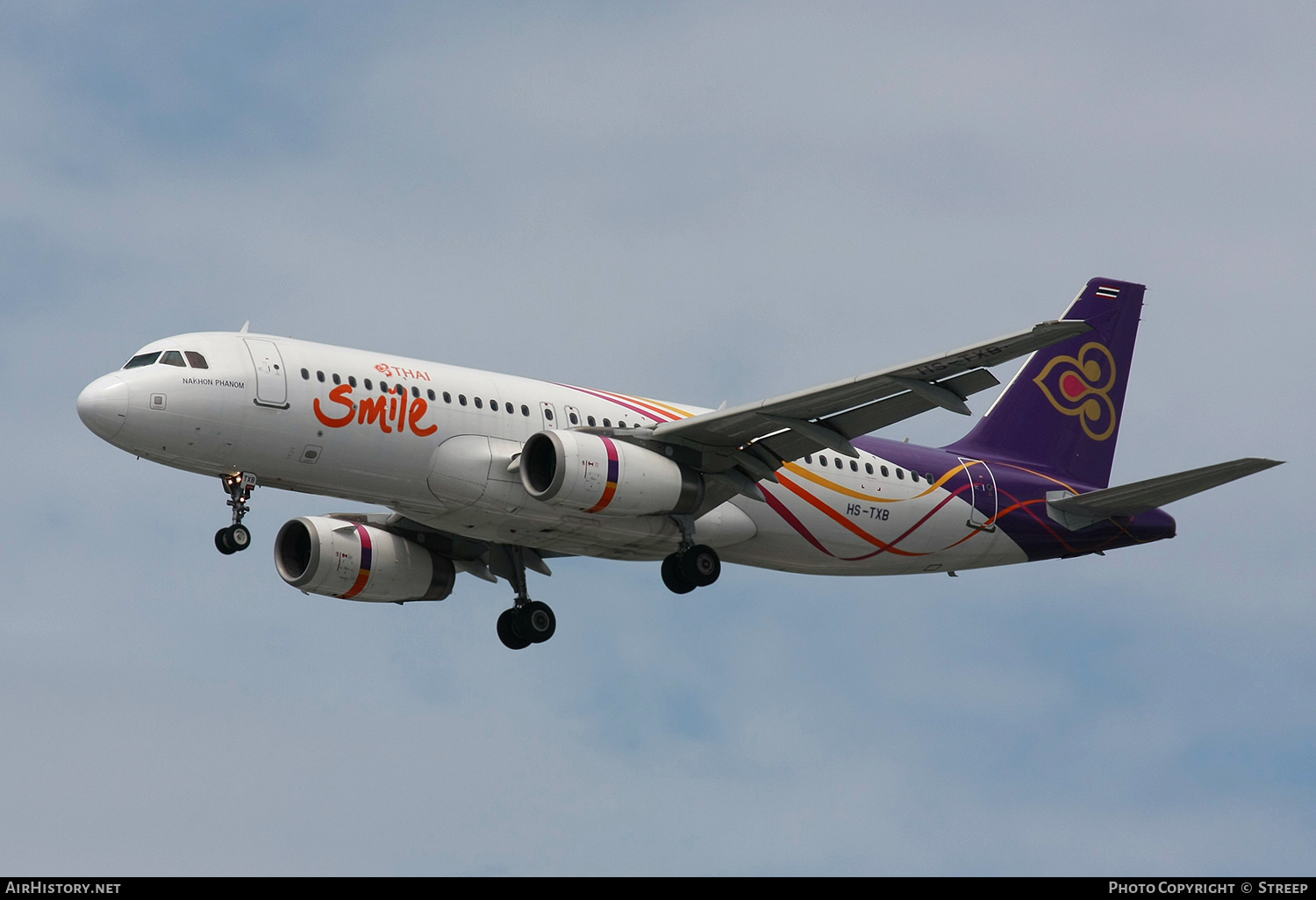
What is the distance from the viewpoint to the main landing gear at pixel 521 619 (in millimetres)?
42719

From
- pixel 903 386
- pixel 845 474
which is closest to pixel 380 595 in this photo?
pixel 845 474

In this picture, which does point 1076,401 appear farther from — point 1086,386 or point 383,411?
point 383,411

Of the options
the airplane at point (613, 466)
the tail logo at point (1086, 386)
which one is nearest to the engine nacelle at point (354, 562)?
the airplane at point (613, 466)

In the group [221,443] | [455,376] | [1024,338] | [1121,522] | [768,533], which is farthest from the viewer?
[1121,522]

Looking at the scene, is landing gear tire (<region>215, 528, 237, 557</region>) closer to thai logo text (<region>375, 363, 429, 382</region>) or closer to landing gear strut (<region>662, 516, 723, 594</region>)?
thai logo text (<region>375, 363, 429, 382</region>)

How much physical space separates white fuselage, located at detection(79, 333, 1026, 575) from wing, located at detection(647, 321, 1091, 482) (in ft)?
5.68

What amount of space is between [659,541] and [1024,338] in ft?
32.7

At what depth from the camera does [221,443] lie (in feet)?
115

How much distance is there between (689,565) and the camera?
3891 cm

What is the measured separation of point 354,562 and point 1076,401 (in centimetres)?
1911

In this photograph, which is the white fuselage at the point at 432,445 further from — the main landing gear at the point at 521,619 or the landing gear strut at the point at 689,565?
the main landing gear at the point at 521,619

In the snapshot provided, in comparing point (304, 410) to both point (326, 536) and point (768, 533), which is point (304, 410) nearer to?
point (326, 536)

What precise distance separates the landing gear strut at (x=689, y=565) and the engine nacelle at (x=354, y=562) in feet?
21.7

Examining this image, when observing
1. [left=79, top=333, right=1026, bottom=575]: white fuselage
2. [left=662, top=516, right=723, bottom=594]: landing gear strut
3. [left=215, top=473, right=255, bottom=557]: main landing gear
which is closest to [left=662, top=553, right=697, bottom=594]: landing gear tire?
[left=662, top=516, right=723, bottom=594]: landing gear strut
